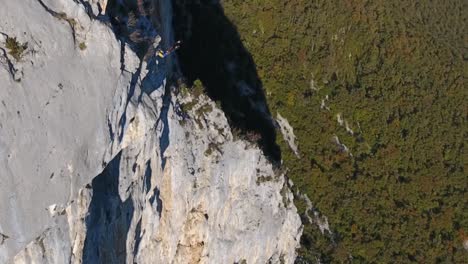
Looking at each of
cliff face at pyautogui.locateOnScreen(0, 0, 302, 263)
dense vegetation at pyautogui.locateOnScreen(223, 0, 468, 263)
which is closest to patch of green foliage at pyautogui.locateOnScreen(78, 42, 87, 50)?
cliff face at pyautogui.locateOnScreen(0, 0, 302, 263)

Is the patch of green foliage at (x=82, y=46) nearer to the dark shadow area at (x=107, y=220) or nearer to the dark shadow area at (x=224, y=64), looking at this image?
the dark shadow area at (x=107, y=220)

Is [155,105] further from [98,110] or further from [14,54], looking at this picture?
[14,54]

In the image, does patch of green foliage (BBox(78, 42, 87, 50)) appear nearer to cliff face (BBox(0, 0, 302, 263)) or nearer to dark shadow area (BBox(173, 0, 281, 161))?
cliff face (BBox(0, 0, 302, 263))

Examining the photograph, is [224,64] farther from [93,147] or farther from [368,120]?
[93,147]

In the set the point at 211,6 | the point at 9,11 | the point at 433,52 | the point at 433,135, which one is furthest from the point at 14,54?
the point at 433,52

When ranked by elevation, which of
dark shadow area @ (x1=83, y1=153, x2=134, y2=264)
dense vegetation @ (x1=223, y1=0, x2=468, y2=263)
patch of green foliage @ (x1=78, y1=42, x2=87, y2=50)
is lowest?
dark shadow area @ (x1=83, y1=153, x2=134, y2=264)
